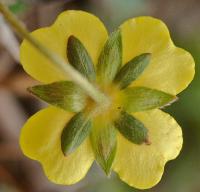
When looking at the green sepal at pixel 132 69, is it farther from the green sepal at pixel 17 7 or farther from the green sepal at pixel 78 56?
the green sepal at pixel 17 7

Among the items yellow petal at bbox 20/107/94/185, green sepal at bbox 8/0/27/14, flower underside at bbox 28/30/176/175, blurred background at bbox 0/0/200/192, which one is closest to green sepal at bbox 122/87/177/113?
flower underside at bbox 28/30/176/175

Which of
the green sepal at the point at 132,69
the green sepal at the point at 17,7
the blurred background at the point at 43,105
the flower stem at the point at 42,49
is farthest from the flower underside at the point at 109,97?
the blurred background at the point at 43,105

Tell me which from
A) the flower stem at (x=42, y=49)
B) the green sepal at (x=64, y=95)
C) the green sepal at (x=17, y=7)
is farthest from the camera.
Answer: the green sepal at (x=17, y=7)

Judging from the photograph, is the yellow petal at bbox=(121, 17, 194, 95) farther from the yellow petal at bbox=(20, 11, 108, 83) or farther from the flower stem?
the flower stem

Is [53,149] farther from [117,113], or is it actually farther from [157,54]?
[157,54]

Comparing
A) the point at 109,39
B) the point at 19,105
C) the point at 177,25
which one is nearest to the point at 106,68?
the point at 109,39

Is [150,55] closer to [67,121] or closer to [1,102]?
[67,121]

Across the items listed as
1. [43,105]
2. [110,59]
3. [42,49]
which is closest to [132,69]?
[110,59]
